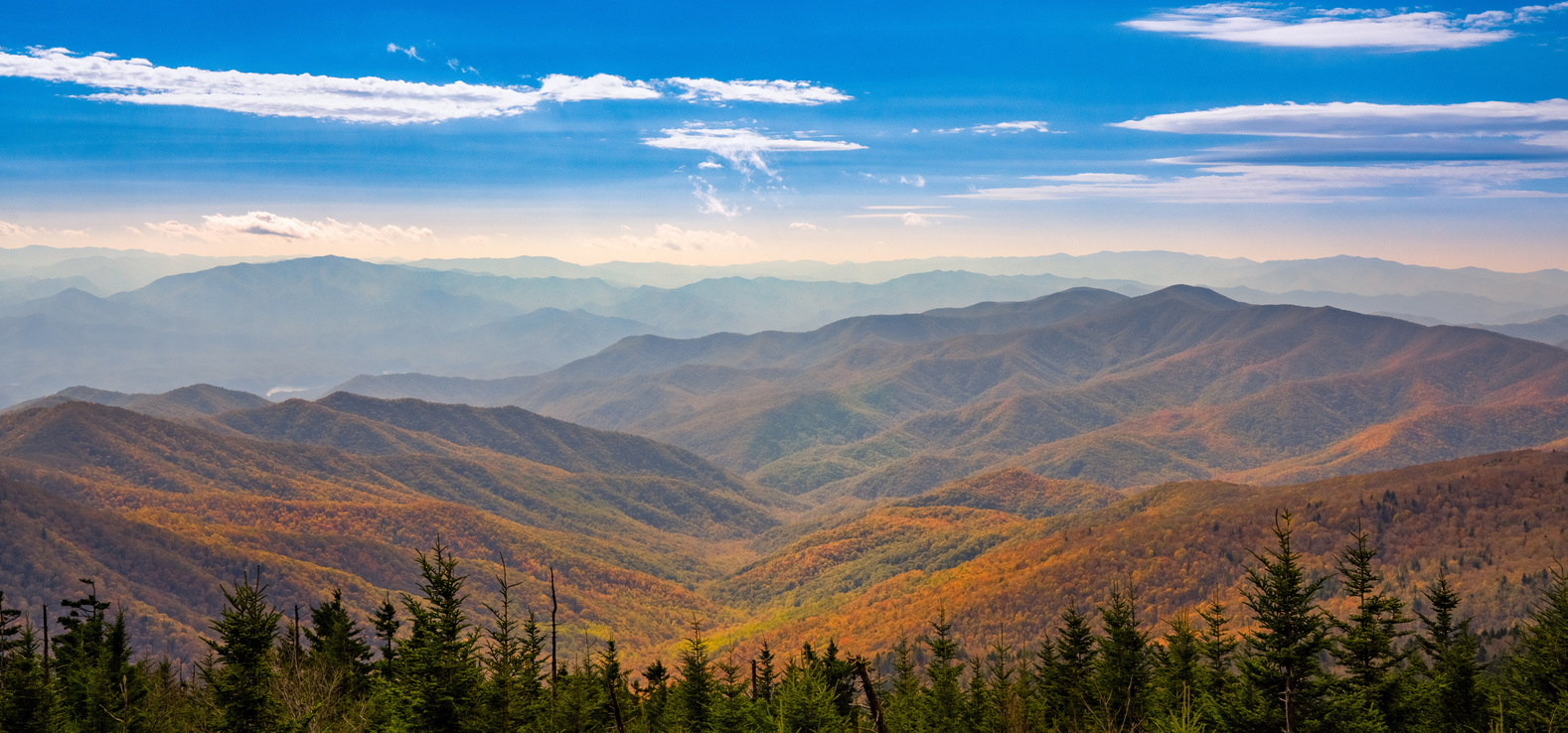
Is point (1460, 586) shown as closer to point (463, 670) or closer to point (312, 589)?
point (463, 670)

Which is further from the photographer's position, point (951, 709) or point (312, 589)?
point (312, 589)

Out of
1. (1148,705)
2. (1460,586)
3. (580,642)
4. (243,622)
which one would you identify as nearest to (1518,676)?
(1148,705)

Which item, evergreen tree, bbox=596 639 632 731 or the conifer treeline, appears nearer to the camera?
the conifer treeline

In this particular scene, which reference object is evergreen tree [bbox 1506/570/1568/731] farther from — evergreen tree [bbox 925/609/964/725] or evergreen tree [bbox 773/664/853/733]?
evergreen tree [bbox 773/664/853/733]

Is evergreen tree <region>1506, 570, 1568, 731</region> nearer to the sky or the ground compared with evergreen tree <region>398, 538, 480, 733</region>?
nearer to the ground

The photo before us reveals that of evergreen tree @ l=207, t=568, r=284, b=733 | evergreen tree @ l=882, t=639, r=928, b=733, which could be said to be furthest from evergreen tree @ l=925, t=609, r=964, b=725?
evergreen tree @ l=207, t=568, r=284, b=733

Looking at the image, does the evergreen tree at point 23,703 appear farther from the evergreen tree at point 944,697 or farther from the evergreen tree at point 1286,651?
the evergreen tree at point 1286,651

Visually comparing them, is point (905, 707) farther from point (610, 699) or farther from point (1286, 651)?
point (1286, 651)

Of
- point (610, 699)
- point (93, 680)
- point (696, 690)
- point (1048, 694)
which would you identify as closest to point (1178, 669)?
point (1048, 694)
